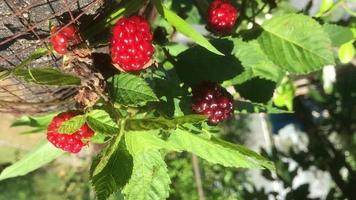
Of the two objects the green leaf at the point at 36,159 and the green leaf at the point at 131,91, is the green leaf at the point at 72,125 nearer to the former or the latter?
the green leaf at the point at 131,91

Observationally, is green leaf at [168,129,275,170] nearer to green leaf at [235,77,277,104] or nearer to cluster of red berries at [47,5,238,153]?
cluster of red berries at [47,5,238,153]

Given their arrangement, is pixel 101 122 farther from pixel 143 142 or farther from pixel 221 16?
pixel 221 16

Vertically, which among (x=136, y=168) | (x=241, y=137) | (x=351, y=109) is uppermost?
(x=136, y=168)

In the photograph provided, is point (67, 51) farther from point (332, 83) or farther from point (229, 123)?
point (229, 123)

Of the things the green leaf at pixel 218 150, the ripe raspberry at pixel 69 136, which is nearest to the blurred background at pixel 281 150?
the ripe raspberry at pixel 69 136

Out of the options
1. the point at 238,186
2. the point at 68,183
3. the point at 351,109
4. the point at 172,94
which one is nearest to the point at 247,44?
the point at 172,94

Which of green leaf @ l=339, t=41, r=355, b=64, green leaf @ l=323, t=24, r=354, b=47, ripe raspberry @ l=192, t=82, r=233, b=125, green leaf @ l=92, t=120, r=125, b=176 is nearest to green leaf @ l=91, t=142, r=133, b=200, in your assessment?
green leaf @ l=92, t=120, r=125, b=176
